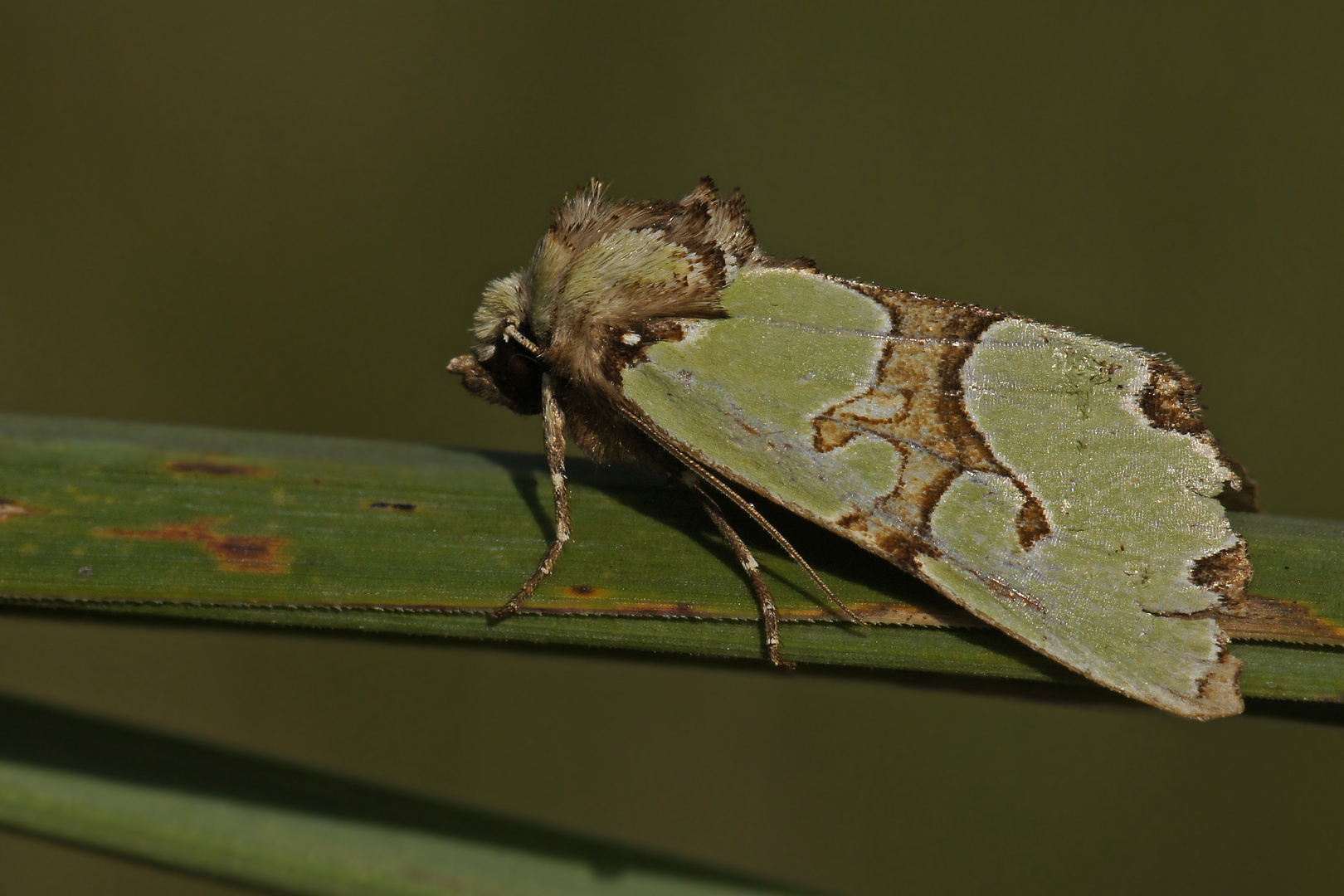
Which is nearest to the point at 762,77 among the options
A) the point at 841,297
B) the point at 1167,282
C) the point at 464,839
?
the point at 1167,282

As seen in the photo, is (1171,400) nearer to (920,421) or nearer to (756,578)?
(920,421)

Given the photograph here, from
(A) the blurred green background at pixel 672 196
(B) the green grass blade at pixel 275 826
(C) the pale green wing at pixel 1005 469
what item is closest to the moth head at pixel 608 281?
(C) the pale green wing at pixel 1005 469

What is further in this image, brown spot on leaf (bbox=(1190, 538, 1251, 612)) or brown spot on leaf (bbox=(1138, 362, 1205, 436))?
brown spot on leaf (bbox=(1138, 362, 1205, 436))

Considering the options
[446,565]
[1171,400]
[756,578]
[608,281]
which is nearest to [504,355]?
[608,281]

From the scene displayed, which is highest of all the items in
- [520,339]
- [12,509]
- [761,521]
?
[520,339]

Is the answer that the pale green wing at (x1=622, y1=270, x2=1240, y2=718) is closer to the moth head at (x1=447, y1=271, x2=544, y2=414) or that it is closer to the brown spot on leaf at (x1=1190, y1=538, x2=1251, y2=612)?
the brown spot on leaf at (x1=1190, y1=538, x2=1251, y2=612)

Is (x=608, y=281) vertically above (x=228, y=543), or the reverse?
(x=608, y=281)

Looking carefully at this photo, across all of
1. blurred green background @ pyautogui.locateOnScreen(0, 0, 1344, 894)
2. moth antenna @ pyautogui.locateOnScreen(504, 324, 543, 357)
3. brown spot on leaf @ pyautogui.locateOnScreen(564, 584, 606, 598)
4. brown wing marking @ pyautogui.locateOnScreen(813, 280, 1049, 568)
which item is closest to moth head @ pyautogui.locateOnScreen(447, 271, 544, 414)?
moth antenna @ pyautogui.locateOnScreen(504, 324, 543, 357)
